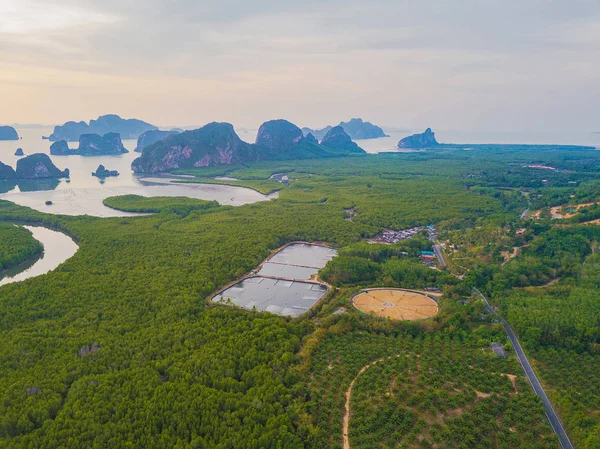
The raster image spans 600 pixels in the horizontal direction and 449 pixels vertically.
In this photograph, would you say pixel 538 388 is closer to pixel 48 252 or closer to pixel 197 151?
pixel 48 252

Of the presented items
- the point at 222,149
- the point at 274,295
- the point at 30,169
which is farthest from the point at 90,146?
the point at 274,295

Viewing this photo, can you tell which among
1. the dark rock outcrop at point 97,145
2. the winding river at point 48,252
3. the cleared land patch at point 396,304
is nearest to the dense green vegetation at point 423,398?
the cleared land patch at point 396,304

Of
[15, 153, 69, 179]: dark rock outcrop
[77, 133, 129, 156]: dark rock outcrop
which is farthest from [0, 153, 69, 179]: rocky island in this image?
[77, 133, 129, 156]: dark rock outcrop

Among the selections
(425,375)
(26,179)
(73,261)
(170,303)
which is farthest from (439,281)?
(26,179)

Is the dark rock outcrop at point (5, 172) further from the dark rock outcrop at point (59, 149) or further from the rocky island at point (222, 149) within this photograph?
the dark rock outcrop at point (59, 149)

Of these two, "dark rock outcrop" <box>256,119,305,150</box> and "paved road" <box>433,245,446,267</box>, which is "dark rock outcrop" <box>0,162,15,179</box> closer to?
"dark rock outcrop" <box>256,119,305,150</box>
